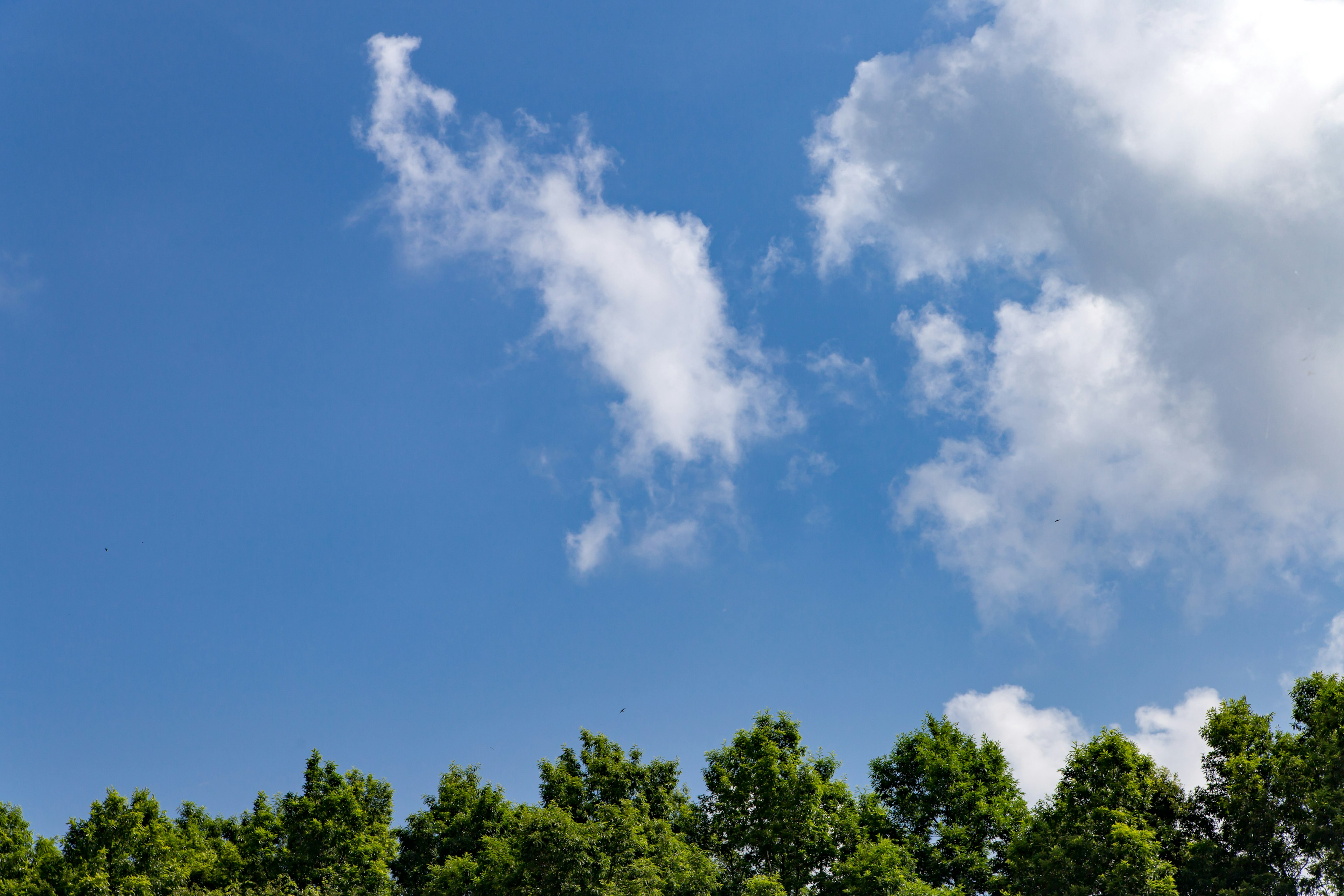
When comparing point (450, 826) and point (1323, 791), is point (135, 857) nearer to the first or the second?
point (450, 826)

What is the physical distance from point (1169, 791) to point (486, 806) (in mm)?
32797

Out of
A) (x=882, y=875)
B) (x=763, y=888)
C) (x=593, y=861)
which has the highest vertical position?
(x=593, y=861)

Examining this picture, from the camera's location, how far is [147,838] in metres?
44.5

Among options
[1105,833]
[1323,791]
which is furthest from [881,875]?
[1323,791]

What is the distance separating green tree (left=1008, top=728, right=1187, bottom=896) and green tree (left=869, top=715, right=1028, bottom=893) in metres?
1.94

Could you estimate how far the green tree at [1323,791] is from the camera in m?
33.5

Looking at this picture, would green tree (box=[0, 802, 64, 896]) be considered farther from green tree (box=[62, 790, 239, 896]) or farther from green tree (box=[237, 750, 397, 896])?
green tree (box=[237, 750, 397, 896])

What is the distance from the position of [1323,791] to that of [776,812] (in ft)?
70.2

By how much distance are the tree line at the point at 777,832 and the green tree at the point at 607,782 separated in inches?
3.9

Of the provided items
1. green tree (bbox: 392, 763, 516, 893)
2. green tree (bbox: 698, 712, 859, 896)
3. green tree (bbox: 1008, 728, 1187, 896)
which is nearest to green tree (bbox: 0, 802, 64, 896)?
green tree (bbox: 392, 763, 516, 893)

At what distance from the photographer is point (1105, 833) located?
37.2 m

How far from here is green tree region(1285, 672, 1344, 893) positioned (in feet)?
110

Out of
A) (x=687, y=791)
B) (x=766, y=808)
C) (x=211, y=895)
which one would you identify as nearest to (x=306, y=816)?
(x=211, y=895)

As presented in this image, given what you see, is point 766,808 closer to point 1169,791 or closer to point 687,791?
point 687,791
